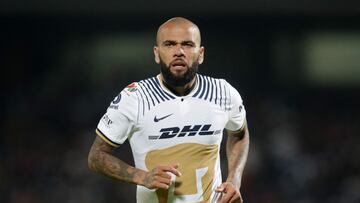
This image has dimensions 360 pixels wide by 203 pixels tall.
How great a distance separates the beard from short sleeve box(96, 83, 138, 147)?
0.23 metres

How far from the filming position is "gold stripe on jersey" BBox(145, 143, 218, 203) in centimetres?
446

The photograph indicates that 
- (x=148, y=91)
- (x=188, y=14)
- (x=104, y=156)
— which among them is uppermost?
(x=188, y=14)

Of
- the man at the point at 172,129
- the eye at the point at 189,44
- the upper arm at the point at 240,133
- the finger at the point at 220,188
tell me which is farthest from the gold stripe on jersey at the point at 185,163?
the eye at the point at 189,44

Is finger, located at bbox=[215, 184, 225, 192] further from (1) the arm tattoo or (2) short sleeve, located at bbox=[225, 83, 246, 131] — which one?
(2) short sleeve, located at bbox=[225, 83, 246, 131]

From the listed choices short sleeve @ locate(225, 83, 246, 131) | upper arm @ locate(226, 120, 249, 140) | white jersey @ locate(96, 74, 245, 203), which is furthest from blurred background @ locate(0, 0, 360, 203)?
white jersey @ locate(96, 74, 245, 203)

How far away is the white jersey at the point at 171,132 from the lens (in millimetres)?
4441

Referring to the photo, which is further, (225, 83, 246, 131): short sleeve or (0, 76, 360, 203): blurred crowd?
(0, 76, 360, 203): blurred crowd
